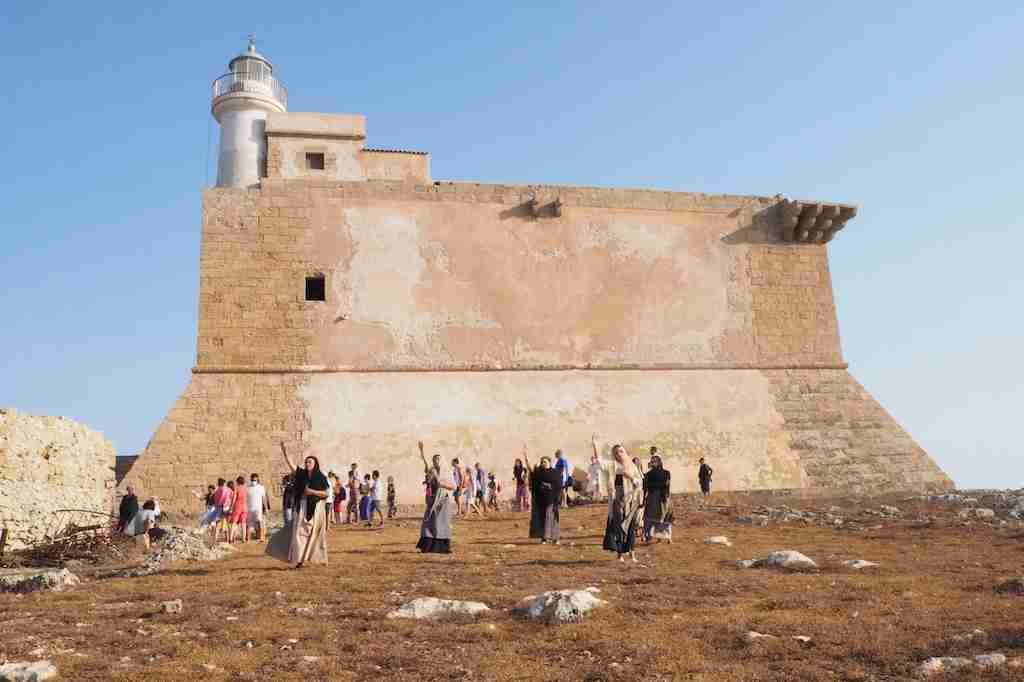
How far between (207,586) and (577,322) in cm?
1294

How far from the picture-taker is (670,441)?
1850 cm

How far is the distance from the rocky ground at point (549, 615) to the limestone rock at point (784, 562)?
2 centimetres

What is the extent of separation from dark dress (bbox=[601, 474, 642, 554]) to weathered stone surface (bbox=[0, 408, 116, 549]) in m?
8.60

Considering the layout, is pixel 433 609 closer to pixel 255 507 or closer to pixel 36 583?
pixel 36 583

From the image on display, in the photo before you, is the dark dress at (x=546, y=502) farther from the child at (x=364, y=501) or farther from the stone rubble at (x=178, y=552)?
the child at (x=364, y=501)

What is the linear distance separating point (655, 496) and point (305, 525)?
4687 millimetres

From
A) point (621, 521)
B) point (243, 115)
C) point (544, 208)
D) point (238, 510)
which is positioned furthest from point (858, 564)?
point (243, 115)

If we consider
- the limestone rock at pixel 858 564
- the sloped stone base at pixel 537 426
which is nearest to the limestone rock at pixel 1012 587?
the limestone rock at pixel 858 564

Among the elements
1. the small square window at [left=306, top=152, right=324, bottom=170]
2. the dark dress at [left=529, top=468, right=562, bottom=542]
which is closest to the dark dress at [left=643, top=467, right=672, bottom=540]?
the dark dress at [left=529, top=468, right=562, bottom=542]

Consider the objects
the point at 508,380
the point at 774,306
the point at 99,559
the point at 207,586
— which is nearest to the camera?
the point at 207,586

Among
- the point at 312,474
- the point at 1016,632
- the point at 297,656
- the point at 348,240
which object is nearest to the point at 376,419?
the point at 348,240

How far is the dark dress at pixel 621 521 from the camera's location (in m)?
9.18

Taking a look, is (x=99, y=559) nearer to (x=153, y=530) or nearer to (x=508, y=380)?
(x=153, y=530)

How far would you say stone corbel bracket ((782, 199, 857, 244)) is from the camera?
20.9m
